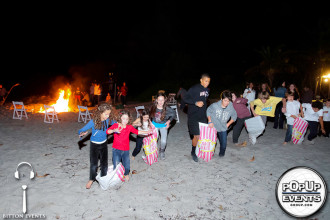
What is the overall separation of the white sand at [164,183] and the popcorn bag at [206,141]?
0.65 ft

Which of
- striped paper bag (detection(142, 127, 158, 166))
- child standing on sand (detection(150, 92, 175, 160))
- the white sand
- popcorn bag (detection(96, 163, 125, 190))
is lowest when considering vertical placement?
the white sand

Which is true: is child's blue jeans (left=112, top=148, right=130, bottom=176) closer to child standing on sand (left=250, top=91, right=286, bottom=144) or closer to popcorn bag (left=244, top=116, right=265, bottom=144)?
popcorn bag (left=244, top=116, right=265, bottom=144)

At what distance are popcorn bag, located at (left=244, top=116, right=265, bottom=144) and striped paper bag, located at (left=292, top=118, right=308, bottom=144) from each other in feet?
3.39

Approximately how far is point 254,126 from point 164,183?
378 cm

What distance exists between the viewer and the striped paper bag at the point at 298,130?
7252 mm

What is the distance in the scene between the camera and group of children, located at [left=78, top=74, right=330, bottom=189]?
433 centimetres

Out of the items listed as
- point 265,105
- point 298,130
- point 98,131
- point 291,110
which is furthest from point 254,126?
point 98,131

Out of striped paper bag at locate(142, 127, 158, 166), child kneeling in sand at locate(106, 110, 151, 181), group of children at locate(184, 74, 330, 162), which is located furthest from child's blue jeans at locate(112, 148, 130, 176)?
group of children at locate(184, 74, 330, 162)

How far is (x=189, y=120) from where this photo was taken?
5824 mm

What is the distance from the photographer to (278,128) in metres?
9.97

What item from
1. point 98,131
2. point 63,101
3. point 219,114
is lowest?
point 63,101

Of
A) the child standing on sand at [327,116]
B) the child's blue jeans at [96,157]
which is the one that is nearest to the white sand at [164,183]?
the child's blue jeans at [96,157]

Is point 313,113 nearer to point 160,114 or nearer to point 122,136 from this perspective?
point 160,114

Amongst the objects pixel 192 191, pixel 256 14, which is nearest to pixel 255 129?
pixel 192 191
